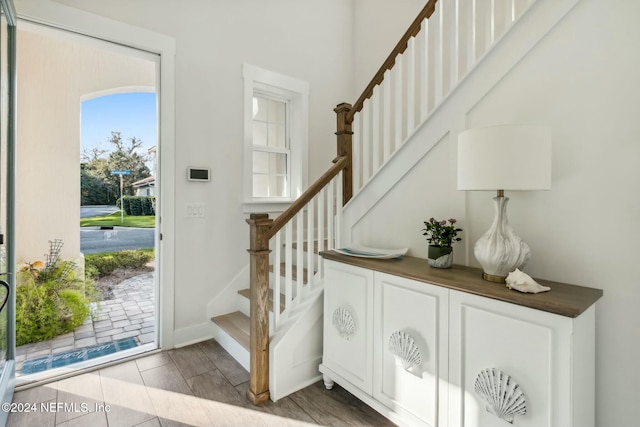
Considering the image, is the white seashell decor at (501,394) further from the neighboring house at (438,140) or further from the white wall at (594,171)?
the white wall at (594,171)

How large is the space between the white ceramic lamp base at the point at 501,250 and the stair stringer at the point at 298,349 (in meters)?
1.14

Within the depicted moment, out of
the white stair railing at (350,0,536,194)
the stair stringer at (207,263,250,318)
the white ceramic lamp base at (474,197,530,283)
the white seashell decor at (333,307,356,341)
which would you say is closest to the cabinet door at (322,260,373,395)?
the white seashell decor at (333,307,356,341)

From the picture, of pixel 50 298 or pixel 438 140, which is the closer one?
pixel 438 140

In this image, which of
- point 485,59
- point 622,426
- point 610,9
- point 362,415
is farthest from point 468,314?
point 610,9

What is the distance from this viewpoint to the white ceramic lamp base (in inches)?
55.7

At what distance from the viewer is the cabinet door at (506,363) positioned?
115 cm

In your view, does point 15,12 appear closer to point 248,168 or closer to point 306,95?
point 248,168

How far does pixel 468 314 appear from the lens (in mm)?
1387

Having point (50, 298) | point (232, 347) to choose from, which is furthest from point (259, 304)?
point (50, 298)

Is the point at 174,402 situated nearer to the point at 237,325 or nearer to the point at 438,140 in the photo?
the point at 237,325

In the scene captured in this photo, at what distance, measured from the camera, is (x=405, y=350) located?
5.32ft

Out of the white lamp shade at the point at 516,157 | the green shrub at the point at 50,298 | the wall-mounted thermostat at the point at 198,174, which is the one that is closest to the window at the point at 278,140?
the wall-mounted thermostat at the point at 198,174

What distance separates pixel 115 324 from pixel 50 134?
2026 mm

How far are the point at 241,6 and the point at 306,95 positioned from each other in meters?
1.02
